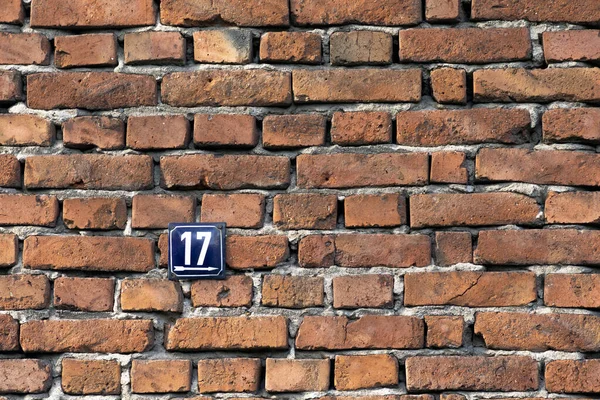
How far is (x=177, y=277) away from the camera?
1681 millimetres

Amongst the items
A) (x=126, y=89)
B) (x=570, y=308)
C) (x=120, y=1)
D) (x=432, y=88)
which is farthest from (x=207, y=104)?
(x=570, y=308)

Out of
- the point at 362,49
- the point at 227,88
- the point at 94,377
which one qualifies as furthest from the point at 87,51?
the point at 94,377

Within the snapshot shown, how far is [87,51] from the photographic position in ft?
5.74

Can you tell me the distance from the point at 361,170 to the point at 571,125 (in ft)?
1.66

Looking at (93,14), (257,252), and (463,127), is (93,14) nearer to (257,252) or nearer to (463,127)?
(257,252)

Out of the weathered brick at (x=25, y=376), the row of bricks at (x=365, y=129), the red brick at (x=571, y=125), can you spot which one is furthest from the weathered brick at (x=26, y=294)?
the red brick at (x=571, y=125)

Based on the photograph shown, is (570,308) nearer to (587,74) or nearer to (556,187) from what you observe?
(556,187)

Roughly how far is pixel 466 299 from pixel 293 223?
1.43 ft

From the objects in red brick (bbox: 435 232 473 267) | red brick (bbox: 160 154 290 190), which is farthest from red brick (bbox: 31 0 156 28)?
red brick (bbox: 435 232 473 267)

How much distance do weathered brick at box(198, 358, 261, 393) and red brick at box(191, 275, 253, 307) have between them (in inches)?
5.2

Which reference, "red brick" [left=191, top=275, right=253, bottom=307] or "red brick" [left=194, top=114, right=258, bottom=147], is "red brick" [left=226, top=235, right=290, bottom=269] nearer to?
"red brick" [left=191, top=275, right=253, bottom=307]

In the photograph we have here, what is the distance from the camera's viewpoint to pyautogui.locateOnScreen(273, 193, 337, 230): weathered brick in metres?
1.70

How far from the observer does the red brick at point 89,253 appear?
1.69m

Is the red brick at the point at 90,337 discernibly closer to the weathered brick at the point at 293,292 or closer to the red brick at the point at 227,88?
the weathered brick at the point at 293,292
